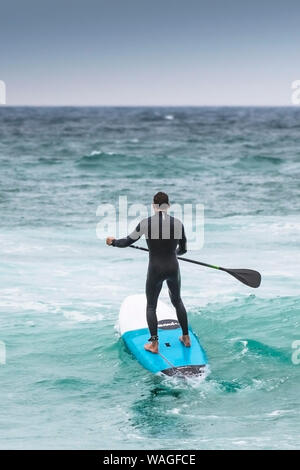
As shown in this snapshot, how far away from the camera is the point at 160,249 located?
7.49 m

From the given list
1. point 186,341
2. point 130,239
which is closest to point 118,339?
point 186,341

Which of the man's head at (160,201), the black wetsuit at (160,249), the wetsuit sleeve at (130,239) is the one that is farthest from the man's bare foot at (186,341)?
the man's head at (160,201)

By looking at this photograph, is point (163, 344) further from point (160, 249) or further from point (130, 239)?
point (130, 239)

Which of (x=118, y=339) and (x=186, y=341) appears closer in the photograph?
(x=186, y=341)

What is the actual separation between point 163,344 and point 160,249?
1.23m

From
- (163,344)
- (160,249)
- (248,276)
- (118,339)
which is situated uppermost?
(160,249)

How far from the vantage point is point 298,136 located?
175ft

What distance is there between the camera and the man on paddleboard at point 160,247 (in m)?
7.37

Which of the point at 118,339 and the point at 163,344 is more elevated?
the point at 163,344

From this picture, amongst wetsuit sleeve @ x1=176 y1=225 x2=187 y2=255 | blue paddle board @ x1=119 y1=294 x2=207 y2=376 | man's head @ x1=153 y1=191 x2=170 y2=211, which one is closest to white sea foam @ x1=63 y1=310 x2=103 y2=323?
blue paddle board @ x1=119 y1=294 x2=207 y2=376

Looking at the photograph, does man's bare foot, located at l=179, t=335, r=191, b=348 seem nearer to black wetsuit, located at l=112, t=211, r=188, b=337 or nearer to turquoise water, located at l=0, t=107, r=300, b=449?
black wetsuit, located at l=112, t=211, r=188, b=337

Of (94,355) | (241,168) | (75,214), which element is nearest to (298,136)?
(241,168)

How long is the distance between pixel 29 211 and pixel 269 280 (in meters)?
9.97
